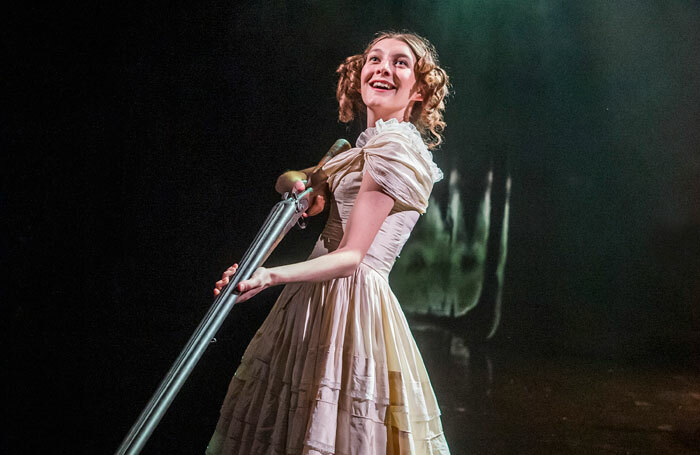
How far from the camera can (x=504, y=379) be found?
1679mm

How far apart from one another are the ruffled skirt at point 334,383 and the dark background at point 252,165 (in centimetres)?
61

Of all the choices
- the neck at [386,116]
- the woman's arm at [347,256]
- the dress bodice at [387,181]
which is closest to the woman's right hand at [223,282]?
the woman's arm at [347,256]

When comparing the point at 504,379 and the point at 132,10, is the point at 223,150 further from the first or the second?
the point at 504,379

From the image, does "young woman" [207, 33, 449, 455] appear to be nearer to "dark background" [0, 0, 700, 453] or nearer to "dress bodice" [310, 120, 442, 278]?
"dress bodice" [310, 120, 442, 278]

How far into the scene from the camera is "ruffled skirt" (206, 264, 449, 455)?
101 centimetres

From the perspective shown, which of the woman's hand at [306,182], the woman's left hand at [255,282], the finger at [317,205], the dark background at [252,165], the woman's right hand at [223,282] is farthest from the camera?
the dark background at [252,165]

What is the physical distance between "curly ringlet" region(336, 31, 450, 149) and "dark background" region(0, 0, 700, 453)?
21cm

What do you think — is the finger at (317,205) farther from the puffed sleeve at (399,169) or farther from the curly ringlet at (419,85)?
the curly ringlet at (419,85)

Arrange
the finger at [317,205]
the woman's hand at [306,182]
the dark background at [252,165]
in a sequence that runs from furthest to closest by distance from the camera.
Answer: the dark background at [252,165] → the finger at [317,205] → the woman's hand at [306,182]

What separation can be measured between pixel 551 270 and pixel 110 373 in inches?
54.4

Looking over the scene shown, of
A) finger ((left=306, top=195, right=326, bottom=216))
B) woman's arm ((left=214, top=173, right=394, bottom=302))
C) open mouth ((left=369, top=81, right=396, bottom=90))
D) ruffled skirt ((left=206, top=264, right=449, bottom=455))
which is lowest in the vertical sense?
→ ruffled skirt ((left=206, top=264, right=449, bottom=455))

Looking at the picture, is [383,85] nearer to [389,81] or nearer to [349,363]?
[389,81]

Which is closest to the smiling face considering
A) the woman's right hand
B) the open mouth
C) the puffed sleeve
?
the open mouth

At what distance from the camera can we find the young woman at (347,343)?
3.32ft
